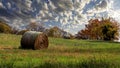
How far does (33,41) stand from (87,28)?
347 ft

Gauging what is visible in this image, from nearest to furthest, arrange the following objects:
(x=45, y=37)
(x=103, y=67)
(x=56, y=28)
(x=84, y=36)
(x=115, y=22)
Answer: (x=103, y=67) < (x=45, y=37) < (x=115, y=22) < (x=84, y=36) < (x=56, y=28)

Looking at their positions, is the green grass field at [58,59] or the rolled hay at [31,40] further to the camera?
the rolled hay at [31,40]

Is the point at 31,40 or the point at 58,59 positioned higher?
the point at 31,40

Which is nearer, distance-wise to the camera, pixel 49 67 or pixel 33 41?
pixel 49 67

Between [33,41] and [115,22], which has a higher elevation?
[115,22]

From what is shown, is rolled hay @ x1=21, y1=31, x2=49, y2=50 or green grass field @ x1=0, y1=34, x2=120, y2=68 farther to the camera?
rolled hay @ x1=21, y1=31, x2=49, y2=50

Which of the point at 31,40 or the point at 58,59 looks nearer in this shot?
the point at 58,59

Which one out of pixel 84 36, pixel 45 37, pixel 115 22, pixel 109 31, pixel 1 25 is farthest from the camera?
pixel 84 36

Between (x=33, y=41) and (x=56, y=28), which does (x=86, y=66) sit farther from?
(x=56, y=28)

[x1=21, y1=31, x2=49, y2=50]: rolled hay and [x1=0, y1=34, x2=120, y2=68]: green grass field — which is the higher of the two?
[x1=21, y1=31, x2=49, y2=50]: rolled hay

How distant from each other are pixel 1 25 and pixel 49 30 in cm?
2536

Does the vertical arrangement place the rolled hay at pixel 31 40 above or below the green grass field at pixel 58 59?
above

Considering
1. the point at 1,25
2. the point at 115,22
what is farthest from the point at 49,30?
the point at 115,22

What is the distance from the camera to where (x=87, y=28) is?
137 metres
